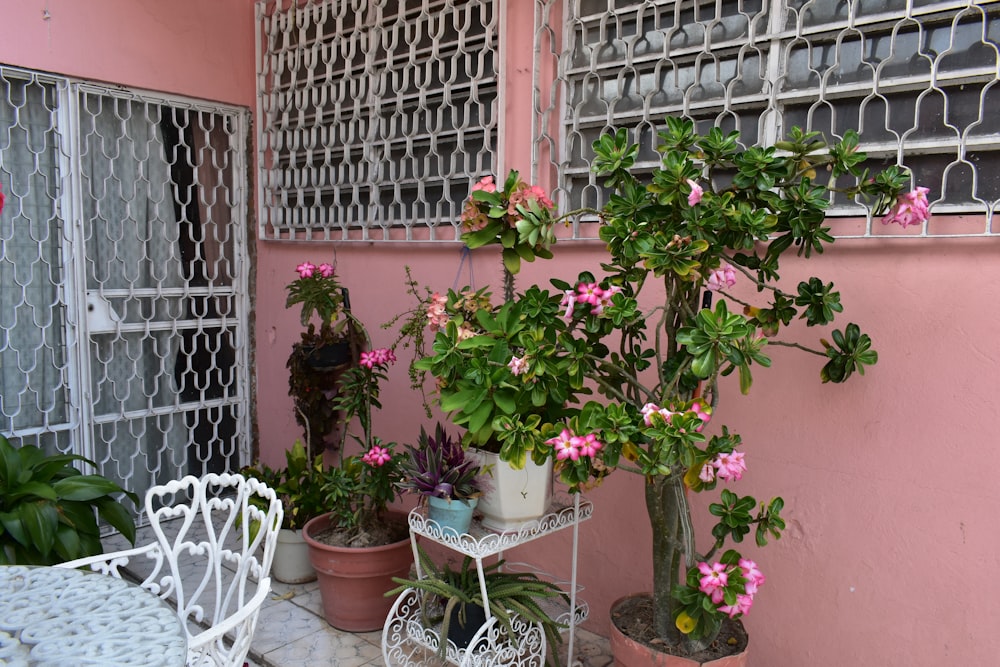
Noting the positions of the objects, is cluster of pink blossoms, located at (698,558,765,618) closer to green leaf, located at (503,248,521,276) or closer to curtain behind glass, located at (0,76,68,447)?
green leaf, located at (503,248,521,276)

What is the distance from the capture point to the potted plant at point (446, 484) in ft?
7.36

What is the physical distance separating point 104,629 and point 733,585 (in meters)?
1.38

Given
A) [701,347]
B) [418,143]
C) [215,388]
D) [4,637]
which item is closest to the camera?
[4,637]

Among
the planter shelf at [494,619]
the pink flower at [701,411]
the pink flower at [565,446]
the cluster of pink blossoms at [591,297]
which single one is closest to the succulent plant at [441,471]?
the planter shelf at [494,619]

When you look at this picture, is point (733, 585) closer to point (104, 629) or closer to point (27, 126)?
point (104, 629)

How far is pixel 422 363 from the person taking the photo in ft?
6.55

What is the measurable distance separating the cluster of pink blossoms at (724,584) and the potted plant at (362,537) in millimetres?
1209

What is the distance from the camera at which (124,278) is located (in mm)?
3652

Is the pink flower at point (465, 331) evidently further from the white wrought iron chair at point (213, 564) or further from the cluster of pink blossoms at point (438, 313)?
the white wrought iron chair at point (213, 564)

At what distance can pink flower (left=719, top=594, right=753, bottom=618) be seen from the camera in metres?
1.77

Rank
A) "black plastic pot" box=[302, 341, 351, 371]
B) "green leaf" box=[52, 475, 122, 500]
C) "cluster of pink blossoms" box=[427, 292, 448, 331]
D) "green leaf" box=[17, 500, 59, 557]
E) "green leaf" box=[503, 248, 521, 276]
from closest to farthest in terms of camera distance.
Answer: "green leaf" box=[503, 248, 521, 276], "cluster of pink blossoms" box=[427, 292, 448, 331], "green leaf" box=[17, 500, 59, 557], "green leaf" box=[52, 475, 122, 500], "black plastic pot" box=[302, 341, 351, 371]

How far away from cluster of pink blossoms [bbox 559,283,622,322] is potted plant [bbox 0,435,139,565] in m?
2.12

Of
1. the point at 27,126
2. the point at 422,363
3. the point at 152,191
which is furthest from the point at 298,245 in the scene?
the point at 422,363

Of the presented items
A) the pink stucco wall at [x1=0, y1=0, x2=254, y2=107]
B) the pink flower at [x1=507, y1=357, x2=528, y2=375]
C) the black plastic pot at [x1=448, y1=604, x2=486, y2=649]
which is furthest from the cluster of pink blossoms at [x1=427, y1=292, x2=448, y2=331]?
the pink stucco wall at [x1=0, y1=0, x2=254, y2=107]
